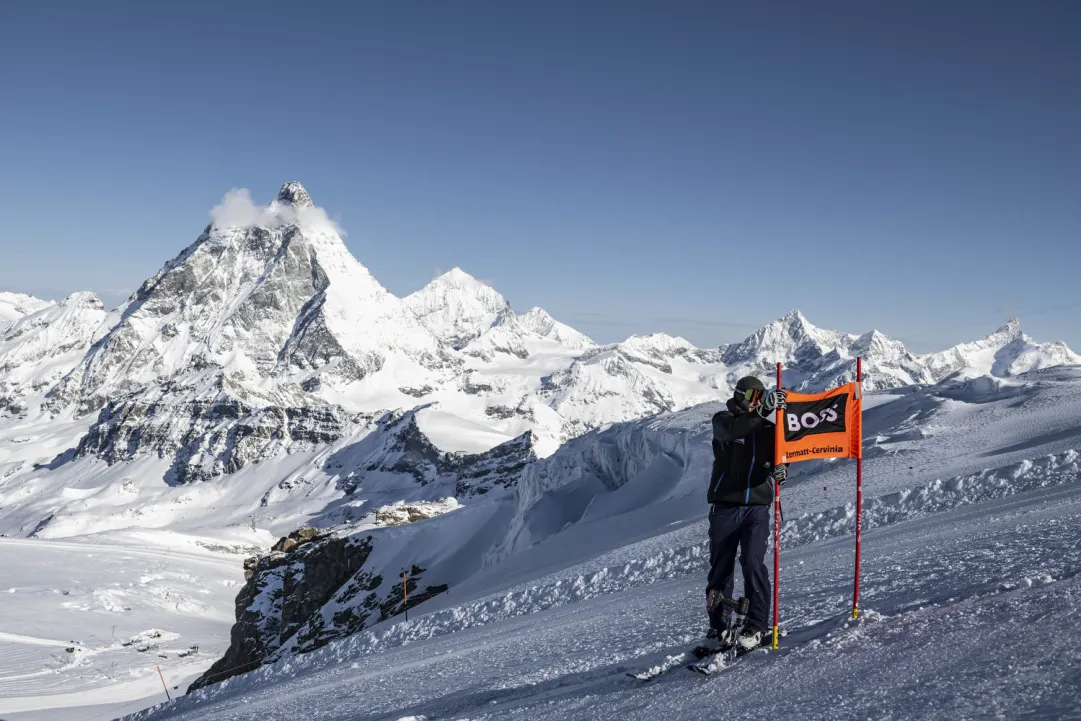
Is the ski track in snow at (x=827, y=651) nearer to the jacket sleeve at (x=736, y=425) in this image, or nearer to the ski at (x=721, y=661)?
the ski at (x=721, y=661)

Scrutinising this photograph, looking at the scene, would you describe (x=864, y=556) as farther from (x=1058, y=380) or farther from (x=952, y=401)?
(x=1058, y=380)

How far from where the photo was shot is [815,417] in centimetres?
662

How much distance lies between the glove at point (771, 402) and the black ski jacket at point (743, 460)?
74mm

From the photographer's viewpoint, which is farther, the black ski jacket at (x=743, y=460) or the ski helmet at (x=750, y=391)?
the ski helmet at (x=750, y=391)

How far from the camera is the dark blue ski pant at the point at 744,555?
20.5 ft

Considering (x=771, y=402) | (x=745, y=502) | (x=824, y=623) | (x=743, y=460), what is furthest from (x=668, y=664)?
(x=771, y=402)

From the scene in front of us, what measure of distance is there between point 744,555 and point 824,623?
117 centimetres

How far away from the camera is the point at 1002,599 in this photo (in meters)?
5.79

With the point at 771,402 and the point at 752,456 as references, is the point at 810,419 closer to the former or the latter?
the point at 771,402

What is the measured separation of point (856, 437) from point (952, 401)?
830 inches

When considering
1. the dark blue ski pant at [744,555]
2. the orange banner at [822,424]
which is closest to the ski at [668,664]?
the dark blue ski pant at [744,555]

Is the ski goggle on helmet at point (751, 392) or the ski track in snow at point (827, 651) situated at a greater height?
the ski goggle on helmet at point (751, 392)

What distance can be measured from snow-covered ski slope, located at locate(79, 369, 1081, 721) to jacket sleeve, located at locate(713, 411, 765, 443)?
5.84ft

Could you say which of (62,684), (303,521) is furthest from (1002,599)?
(303,521)
